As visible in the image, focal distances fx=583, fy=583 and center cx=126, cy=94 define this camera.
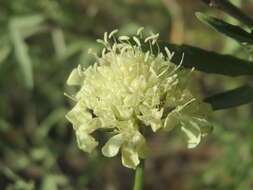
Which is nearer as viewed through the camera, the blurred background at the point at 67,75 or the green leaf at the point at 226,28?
the green leaf at the point at 226,28

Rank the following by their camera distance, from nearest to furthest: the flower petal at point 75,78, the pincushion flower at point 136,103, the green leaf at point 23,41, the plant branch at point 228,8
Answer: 1. the plant branch at point 228,8
2. the pincushion flower at point 136,103
3. the flower petal at point 75,78
4. the green leaf at point 23,41

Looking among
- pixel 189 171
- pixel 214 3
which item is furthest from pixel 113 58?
pixel 189 171

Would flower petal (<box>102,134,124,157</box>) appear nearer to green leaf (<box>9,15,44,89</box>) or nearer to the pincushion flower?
the pincushion flower

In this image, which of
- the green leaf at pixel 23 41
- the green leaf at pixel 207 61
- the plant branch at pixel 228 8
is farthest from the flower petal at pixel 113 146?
the green leaf at pixel 23 41

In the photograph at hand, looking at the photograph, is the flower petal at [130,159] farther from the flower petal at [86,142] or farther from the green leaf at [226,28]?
the green leaf at [226,28]

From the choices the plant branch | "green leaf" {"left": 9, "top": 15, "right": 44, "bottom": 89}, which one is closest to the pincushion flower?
the plant branch

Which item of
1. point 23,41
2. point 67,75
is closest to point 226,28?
point 23,41

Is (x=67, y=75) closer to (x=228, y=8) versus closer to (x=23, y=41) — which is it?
(x=23, y=41)
